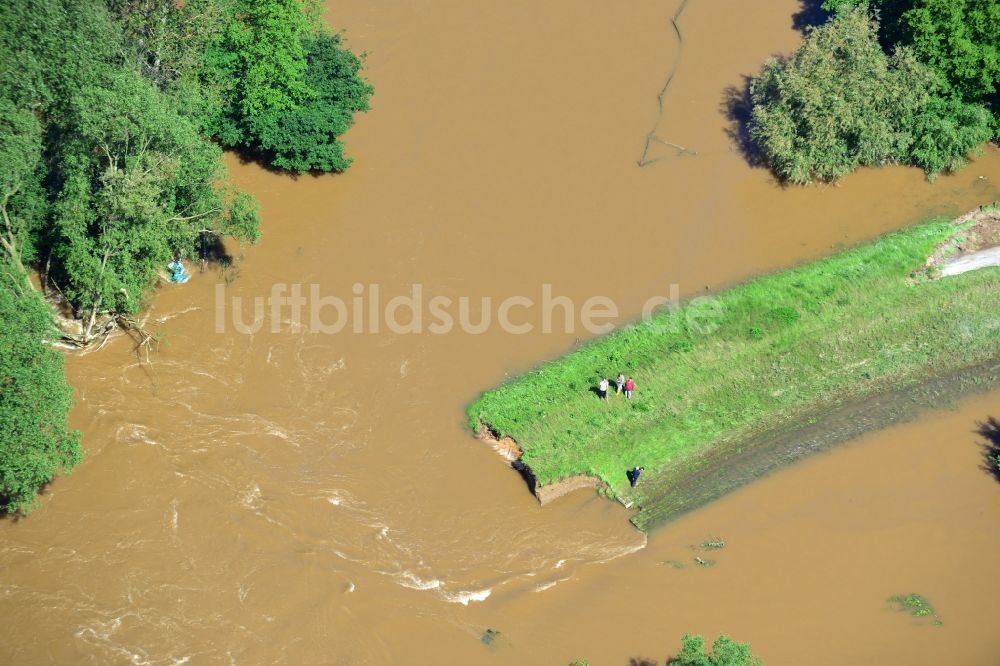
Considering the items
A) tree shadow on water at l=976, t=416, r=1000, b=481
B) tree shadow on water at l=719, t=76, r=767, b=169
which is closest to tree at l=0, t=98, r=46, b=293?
tree shadow on water at l=719, t=76, r=767, b=169

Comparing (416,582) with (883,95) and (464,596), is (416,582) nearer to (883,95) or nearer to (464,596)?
(464,596)

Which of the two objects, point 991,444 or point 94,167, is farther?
point 991,444

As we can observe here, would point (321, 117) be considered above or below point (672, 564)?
above

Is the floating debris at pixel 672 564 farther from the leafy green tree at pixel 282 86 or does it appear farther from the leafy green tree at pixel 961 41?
the leafy green tree at pixel 961 41

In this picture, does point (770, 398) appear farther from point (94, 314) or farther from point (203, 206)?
point (94, 314)

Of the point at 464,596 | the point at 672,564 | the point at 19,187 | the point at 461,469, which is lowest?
the point at 464,596

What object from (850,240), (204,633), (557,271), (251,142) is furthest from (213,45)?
(850,240)

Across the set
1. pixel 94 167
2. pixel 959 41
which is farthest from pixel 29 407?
pixel 959 41

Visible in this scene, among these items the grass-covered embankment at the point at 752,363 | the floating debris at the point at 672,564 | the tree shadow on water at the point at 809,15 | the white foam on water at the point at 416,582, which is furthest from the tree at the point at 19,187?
the tree shadow on water at the point at 809,15
